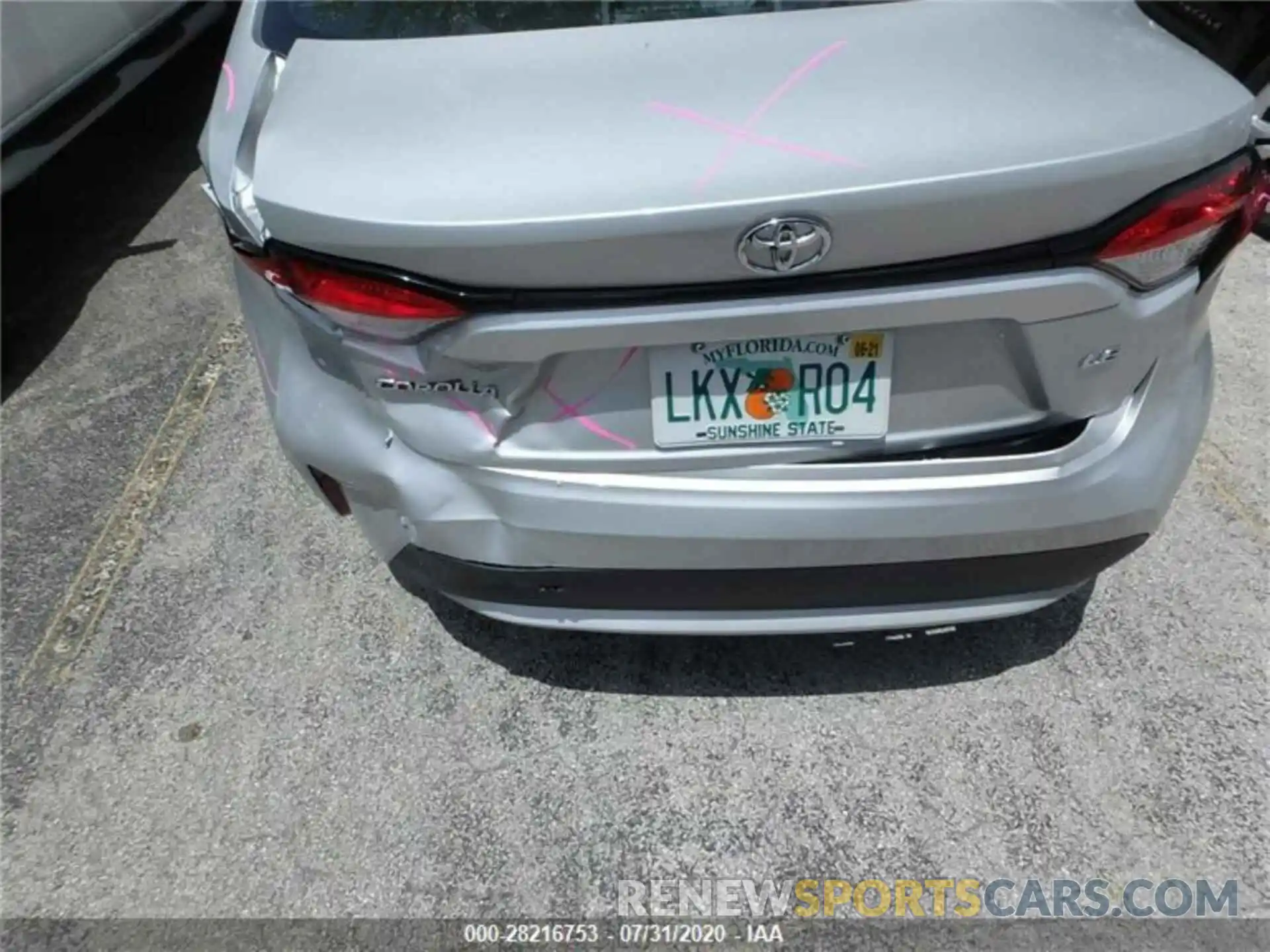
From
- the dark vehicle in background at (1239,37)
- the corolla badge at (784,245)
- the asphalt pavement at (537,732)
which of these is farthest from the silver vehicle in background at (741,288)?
the dark vehicle in background at (1239,37)

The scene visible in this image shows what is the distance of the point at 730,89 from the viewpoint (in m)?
1.37

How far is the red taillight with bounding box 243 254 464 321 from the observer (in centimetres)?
136

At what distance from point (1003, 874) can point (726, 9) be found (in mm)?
1583

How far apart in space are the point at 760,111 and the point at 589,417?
0.50m

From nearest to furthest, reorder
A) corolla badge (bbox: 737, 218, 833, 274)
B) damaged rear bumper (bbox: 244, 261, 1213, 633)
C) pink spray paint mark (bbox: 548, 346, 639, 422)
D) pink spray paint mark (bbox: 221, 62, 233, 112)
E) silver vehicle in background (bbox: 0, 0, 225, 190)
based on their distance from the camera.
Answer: corolla badge (bbox: 737, 218, 833, 274), pink spray paint mark (bbox: 548, 346, 639, 422), damaged rear bumper (bbox: 244, 261, 1213, 633), pink spray paint mark (bbox: 221, 62, 233, 112), silver vehicle in background (bbox: 0, 0, 225, 190)

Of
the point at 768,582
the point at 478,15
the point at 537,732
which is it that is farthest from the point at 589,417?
the point at 537,732

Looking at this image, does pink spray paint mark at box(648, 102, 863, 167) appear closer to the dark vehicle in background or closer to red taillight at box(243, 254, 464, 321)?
red taillight at box(243, 254, 464, 321)

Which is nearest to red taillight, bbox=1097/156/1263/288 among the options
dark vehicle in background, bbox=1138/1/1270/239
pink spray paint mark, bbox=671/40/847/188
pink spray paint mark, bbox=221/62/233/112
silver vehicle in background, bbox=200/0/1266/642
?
silver vehicle in background, bbox=200/0/1266/642

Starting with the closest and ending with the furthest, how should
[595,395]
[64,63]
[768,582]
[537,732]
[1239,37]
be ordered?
[595,395]
[768,582]
[537,732]
[1239,37]
[64,63]

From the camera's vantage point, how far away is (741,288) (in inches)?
52.2

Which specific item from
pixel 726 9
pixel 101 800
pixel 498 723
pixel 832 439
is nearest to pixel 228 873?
pixel 101 800

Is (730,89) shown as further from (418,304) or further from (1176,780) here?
(1176,780)

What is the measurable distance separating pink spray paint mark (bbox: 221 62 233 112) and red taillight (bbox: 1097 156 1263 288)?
4.86 ft

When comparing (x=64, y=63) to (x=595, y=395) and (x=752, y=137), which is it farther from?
(x=752, y=137)
